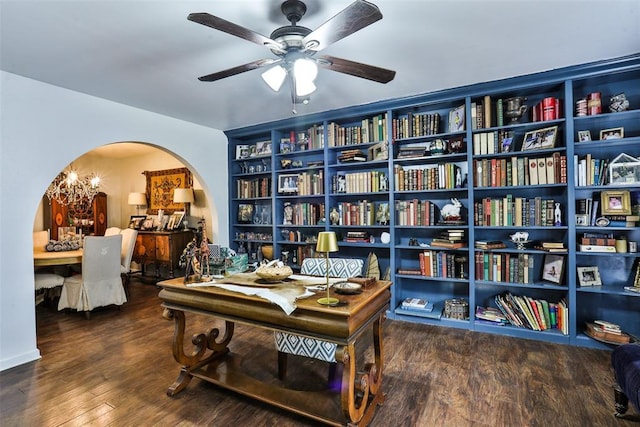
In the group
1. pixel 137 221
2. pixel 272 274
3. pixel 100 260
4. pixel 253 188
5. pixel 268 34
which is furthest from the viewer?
pixel 137 221

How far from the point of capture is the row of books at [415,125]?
135 inches

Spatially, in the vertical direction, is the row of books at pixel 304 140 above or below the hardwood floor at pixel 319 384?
above

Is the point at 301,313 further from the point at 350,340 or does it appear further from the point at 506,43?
the point at 506,43

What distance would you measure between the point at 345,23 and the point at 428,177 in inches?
90.7

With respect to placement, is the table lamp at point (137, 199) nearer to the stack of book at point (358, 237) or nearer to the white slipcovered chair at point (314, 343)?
the stack of book at point (358, 237)

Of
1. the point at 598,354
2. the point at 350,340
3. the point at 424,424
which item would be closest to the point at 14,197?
the point at 350,340

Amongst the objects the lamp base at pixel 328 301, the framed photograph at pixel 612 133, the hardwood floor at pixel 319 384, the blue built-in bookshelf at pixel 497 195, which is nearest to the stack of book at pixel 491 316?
the blue built-in bookshelf at pixel 497 195

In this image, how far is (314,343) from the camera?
6.68ft

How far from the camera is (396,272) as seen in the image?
360 cm

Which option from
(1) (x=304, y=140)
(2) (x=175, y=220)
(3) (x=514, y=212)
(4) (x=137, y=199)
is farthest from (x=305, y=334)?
(4) (x=137, y=199)

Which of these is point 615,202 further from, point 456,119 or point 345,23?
point 345,23

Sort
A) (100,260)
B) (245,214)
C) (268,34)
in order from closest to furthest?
(268,34) < (100,260) < (245,214)

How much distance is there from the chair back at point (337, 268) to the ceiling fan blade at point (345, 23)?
1555 mm

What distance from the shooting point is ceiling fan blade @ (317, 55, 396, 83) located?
184cm
